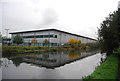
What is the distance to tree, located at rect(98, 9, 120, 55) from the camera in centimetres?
1202

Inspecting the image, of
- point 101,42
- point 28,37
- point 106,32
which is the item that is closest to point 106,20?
point 106,32

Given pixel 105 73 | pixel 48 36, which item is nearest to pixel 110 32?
pixel 105 73

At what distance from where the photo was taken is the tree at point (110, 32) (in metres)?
12.0

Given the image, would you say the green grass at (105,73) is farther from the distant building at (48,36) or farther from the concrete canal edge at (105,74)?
the distant building at (48,36)

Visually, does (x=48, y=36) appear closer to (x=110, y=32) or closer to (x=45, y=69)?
(x=110, y=32)

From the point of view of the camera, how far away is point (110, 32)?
44.3 ft

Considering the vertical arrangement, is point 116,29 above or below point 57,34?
below

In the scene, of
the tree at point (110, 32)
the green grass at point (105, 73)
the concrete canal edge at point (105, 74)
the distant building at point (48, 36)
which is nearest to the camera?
the concrete canal edge at point (105, 74)

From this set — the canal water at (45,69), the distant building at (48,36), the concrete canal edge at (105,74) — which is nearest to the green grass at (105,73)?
the concrete canal edge at (105,74)

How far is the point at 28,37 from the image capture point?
58.2 metres

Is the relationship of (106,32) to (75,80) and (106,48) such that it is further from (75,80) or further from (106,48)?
(75,80)

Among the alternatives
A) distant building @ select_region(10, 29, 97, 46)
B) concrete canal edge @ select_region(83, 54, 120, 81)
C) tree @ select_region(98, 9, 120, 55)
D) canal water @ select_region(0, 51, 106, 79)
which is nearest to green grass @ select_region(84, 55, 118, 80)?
concrete canal edge @ select_region(83, 54, 120, 81)

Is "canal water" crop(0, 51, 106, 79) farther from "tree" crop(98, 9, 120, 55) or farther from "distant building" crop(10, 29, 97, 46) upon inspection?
"distant building" crop(10, 29, 97, 46)

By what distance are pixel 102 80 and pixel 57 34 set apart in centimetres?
4680
